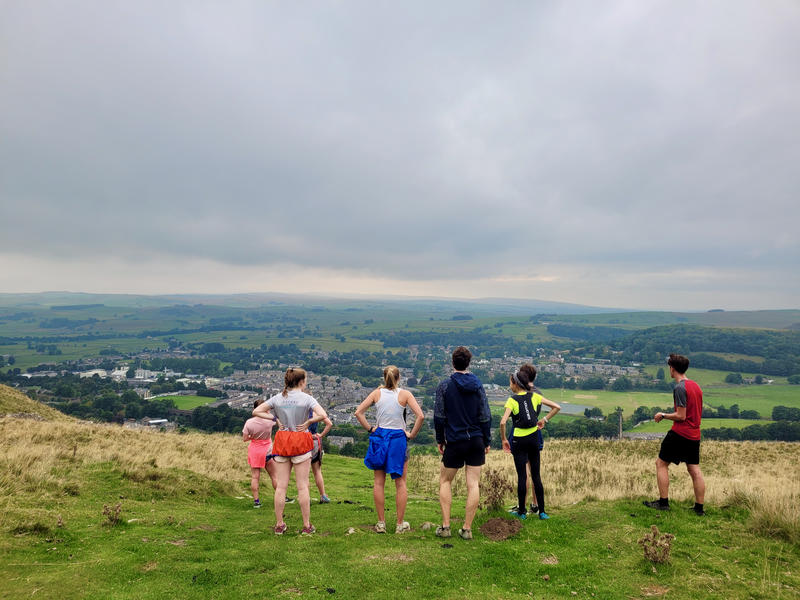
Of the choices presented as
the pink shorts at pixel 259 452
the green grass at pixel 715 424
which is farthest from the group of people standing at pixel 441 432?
the green grass at pixel 715 424

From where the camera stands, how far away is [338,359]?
4313 inches

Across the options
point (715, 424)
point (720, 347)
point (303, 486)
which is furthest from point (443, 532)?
point (720, 347)

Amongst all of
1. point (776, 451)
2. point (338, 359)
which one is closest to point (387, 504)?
point (776, 451)

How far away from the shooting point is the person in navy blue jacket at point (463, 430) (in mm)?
6213

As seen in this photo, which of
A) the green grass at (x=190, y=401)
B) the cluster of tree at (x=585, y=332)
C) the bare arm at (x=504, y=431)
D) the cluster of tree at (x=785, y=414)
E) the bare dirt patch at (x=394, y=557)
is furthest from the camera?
the cluster of tree at (x=585, y=332)

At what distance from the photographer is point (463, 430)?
6.24 meters

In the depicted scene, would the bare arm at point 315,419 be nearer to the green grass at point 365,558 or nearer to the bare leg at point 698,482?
the green grass at point 365,558

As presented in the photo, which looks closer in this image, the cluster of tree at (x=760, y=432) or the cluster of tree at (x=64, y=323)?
the cluster of tree at (x=760, y=432)

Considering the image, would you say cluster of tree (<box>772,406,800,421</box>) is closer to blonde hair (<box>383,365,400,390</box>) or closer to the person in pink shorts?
blonde hair (<box>383,365,400,390</box>)

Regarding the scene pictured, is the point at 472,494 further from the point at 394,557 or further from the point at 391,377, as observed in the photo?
the point at 391,377

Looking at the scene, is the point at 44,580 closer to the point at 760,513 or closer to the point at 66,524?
the point at 66,524

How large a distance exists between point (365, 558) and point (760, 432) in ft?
165

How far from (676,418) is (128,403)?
5698 cm

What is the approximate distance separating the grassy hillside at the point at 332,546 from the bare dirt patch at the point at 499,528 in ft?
0.40
